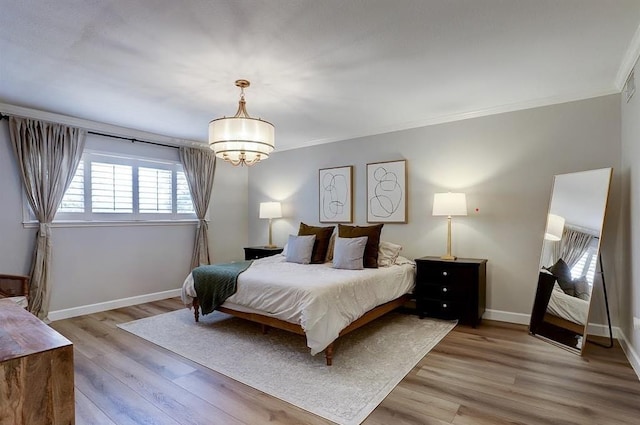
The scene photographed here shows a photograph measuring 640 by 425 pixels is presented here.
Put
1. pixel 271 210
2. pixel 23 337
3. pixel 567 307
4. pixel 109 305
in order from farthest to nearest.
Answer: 1. pixel 271 210
2. pixel 109 305
3. pixel 567 307
4. pixel 23 337

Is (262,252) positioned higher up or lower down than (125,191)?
lower down

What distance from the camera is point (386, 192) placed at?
4.66 meters

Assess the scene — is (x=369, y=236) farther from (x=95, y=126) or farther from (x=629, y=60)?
(x=95, y=126)

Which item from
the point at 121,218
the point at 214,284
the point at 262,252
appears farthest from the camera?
the point at 262,252

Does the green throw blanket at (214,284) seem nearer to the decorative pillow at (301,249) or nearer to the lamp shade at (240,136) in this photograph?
the decorative pillow at (301,249)

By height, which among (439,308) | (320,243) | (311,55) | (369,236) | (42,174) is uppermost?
(311,55)

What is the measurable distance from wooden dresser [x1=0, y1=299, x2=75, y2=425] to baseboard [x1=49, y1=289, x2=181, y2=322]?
3545 mm

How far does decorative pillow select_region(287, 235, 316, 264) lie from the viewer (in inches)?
168

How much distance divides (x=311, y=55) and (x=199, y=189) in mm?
3495

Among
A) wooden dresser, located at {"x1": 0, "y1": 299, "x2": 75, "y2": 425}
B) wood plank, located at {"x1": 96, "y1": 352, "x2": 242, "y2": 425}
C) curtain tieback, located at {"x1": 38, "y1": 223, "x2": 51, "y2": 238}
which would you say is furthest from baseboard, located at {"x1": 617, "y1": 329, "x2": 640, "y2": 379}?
curtain tieback, located at {"x1": 38, "y1": 223, "x2": 51, "y2": 238}

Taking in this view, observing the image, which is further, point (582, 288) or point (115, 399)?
point (582, 288)

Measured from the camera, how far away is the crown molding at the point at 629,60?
2.39 metres

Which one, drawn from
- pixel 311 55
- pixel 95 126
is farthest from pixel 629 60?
pixel 95 126

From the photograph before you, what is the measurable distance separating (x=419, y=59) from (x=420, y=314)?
2.81 metres
